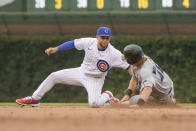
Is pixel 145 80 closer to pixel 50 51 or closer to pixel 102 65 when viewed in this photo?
pixel 102 65

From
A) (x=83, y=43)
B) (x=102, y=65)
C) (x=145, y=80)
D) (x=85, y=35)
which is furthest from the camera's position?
(x=85, y=35)

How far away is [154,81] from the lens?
732 centimetres

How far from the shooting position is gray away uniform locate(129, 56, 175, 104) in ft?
24.0

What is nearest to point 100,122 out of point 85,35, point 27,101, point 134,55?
point 134,55

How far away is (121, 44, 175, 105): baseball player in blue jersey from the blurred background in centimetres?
469

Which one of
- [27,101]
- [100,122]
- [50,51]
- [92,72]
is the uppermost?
[50,51]

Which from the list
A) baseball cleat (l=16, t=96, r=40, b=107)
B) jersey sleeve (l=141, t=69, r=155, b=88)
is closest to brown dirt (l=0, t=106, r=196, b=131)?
jersey sleeve (l=141, t=69, r=155, b=88)

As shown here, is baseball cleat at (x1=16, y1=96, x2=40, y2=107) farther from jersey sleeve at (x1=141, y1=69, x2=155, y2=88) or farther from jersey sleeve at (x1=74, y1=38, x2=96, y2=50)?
jersey sleeve at (x1=141, y1=69, x2=155, y2=88)

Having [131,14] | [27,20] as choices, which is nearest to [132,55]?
[131,14]

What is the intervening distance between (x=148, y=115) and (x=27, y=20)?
8854 millimetres

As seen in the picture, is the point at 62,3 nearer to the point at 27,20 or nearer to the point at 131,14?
the point at 27,20

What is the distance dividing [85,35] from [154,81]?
670 cm

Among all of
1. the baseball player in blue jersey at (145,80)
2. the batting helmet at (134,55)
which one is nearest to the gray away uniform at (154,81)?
the baseball player in blue jersey at (145,80)

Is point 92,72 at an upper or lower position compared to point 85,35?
lower
